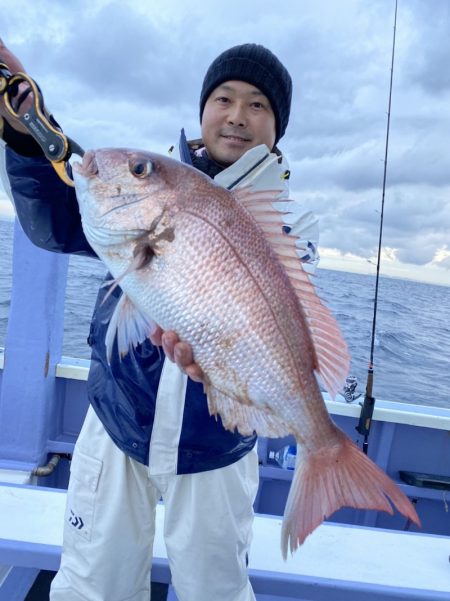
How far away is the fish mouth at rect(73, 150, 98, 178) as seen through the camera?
148 centimetres

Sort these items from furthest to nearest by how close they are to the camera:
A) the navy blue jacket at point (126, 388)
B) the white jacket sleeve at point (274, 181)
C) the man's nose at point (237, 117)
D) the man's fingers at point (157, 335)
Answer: the man's nose at point (237, 117)
the white jacket sleeve at point (274, 181)
the navy blue jacket at point (126, 388)
the man's fingers at point (157, 335)

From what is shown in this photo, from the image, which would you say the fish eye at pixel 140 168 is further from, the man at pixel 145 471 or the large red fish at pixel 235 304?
the man at pixel 145 471

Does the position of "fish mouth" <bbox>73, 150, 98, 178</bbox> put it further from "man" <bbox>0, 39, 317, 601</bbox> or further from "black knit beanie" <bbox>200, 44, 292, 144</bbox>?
"black knit beanie" <bbox>200, 44, 292, 144</bbox>

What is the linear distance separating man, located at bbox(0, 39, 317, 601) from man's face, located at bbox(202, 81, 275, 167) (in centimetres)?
26

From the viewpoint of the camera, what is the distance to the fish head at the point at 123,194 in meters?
1.46

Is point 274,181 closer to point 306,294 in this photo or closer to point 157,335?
point 306,294

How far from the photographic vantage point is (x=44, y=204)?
A: 1.69m

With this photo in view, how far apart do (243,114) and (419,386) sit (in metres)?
8.83

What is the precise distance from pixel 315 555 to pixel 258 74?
2.28 meters

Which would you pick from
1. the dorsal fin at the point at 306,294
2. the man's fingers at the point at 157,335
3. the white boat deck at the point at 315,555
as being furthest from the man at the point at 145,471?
the dorsal fin at the point at 306,294

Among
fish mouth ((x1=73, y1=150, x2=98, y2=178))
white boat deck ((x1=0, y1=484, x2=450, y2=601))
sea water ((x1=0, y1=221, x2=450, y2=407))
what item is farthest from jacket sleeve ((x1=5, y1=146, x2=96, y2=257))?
sea water ((x1=0, y1=221, x2=450, y2=407))

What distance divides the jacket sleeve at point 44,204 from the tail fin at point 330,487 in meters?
1.13

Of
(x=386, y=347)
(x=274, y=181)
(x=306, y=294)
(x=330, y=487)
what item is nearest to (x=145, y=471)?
(x=330, y=487)

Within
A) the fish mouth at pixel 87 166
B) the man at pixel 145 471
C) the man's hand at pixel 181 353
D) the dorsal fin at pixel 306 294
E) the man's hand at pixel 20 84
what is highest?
the man's hand at pixel 20 84
